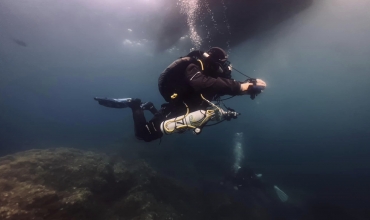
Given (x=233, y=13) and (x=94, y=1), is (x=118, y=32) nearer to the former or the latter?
(x=94, y=1)

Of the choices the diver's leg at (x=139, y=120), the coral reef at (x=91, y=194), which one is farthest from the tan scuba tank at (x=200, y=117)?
the coral reef at (x=91, y=194)

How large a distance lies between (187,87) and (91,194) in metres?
7.35

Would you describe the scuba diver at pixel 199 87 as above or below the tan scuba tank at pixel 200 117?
above

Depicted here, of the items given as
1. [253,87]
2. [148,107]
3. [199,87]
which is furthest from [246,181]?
[199,87]

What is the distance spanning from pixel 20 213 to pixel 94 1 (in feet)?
68.0

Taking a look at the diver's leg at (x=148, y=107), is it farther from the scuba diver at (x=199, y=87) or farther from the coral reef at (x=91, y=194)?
the coral reef at (x=91, y=194)

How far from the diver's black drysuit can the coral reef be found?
5063 mm

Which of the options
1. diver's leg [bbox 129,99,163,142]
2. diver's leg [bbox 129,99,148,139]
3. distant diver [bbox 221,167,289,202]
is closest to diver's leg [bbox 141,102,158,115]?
diver's leg [bbox 129,99,148,139]

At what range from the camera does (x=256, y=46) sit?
21.5 m

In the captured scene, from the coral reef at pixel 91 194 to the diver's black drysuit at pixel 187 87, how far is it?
506 cm

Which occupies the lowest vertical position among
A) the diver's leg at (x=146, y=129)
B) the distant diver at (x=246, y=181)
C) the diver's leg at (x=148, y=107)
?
the distant diver at (x=246, y=181)

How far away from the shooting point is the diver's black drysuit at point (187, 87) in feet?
10.9

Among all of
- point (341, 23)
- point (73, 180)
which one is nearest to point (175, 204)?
point (73, 180)

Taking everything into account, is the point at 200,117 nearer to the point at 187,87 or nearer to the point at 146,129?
the point at 187,87
